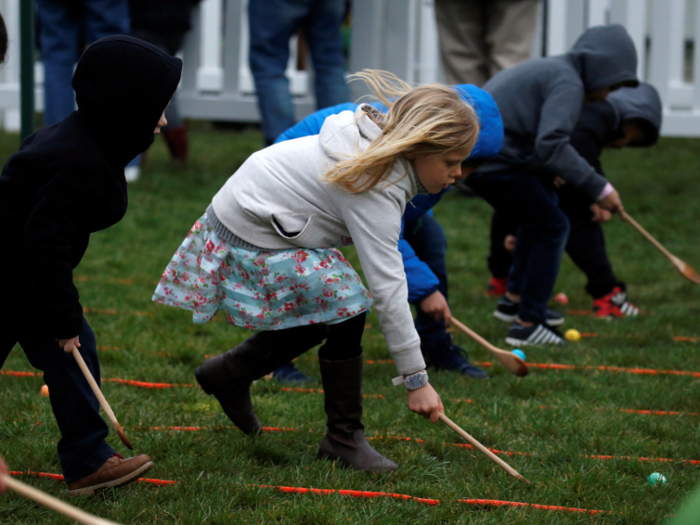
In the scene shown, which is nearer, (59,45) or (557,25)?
(59,45)

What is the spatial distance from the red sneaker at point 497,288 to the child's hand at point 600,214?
2.53 feet

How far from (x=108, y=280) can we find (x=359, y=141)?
3.10 metres

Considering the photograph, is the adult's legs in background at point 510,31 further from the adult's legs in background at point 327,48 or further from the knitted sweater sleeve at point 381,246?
the knitted sweater sleeve at point 381,246

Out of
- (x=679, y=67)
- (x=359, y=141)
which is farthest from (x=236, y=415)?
(x=679, y=67)

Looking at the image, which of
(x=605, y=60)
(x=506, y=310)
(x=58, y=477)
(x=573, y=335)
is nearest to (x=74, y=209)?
(x=58, y=477)

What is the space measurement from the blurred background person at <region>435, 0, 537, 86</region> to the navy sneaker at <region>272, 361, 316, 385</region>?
3.89 m

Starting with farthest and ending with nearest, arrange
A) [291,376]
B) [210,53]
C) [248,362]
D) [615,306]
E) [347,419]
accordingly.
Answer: [210,53], [615,306], [291,376], [248,362], [347,419]

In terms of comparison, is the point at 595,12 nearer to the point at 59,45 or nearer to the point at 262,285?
the point at 59,45

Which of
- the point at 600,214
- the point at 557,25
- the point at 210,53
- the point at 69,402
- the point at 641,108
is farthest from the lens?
the point at 210,53

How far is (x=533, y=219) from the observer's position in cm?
448

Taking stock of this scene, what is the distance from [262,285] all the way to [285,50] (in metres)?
4.36

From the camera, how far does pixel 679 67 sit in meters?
7.70

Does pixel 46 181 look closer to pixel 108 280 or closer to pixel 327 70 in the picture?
pixel 108 280

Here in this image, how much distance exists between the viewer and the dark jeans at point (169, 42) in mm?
7500
